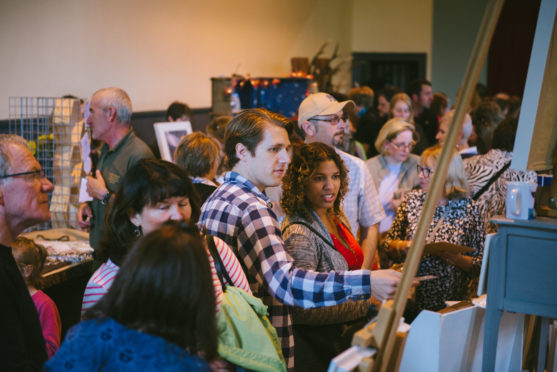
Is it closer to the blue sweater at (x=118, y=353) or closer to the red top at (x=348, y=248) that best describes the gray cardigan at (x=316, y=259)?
the red top at (x=348, y=248)

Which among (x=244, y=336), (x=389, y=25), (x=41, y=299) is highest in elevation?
(x=389, y=25)

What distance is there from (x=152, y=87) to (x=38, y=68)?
72.1 inches

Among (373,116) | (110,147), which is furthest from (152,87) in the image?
(110,147)

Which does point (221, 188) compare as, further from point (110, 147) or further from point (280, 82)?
point (280, 82)

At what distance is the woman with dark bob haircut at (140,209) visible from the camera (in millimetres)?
1848

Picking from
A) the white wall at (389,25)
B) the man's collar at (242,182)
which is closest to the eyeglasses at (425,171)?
the man's collar at (242,182)

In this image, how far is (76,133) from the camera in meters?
4.23

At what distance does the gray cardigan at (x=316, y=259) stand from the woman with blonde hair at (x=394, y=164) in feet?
6.48

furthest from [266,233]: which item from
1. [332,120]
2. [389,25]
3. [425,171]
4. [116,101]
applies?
[389,25]

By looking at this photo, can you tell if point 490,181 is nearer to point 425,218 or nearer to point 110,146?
point 110,146

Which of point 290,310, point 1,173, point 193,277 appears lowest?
point 290,310

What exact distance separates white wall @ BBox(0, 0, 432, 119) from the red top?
292cm

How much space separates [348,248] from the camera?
281cm

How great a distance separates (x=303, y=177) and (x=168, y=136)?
108 inches
